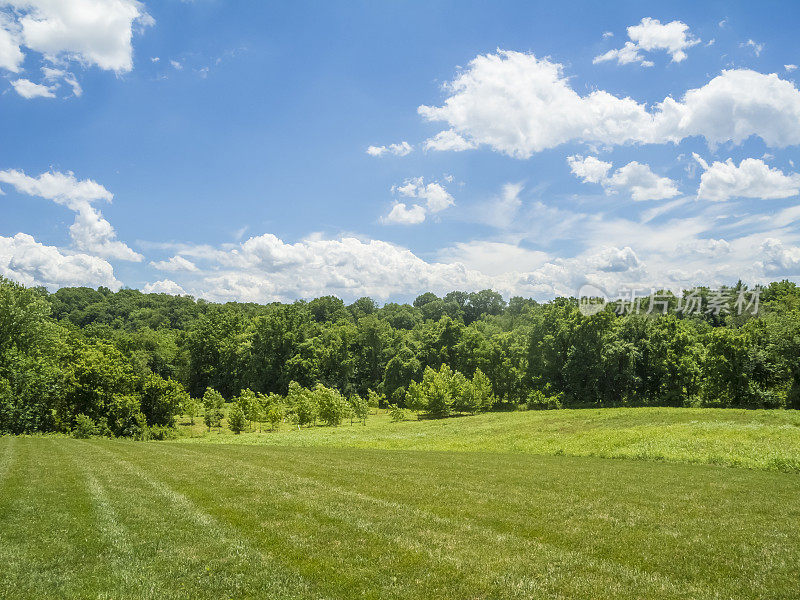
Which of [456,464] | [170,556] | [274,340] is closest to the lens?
[170,556]

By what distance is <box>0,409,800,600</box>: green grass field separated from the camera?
764cm

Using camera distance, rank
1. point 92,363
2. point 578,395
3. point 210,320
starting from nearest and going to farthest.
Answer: point 92,363 → point 578,395 → point 210,320

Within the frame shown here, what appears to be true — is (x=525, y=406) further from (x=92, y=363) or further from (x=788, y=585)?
(x=788, y=585)

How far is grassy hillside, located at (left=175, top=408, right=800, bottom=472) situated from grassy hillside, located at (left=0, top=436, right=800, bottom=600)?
7.91 m

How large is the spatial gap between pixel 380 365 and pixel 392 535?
9019 cm

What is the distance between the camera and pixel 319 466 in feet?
68.6

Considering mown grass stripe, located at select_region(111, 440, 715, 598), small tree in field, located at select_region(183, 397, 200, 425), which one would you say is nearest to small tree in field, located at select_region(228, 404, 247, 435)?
small tree in field, located at select_region(183, 397, 200, 425)

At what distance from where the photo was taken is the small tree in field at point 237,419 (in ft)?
180

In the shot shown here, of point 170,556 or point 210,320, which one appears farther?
point 210,320

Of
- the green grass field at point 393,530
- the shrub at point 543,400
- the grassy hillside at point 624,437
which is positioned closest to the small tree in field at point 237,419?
the grassy hillside at point 624,437

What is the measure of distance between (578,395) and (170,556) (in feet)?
218

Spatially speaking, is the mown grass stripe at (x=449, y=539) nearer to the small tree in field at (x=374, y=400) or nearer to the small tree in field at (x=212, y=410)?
the small tree in field at (x=212, y=410)

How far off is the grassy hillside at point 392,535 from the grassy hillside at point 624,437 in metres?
7.91

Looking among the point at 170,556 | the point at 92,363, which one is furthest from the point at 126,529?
the point at 92,363
